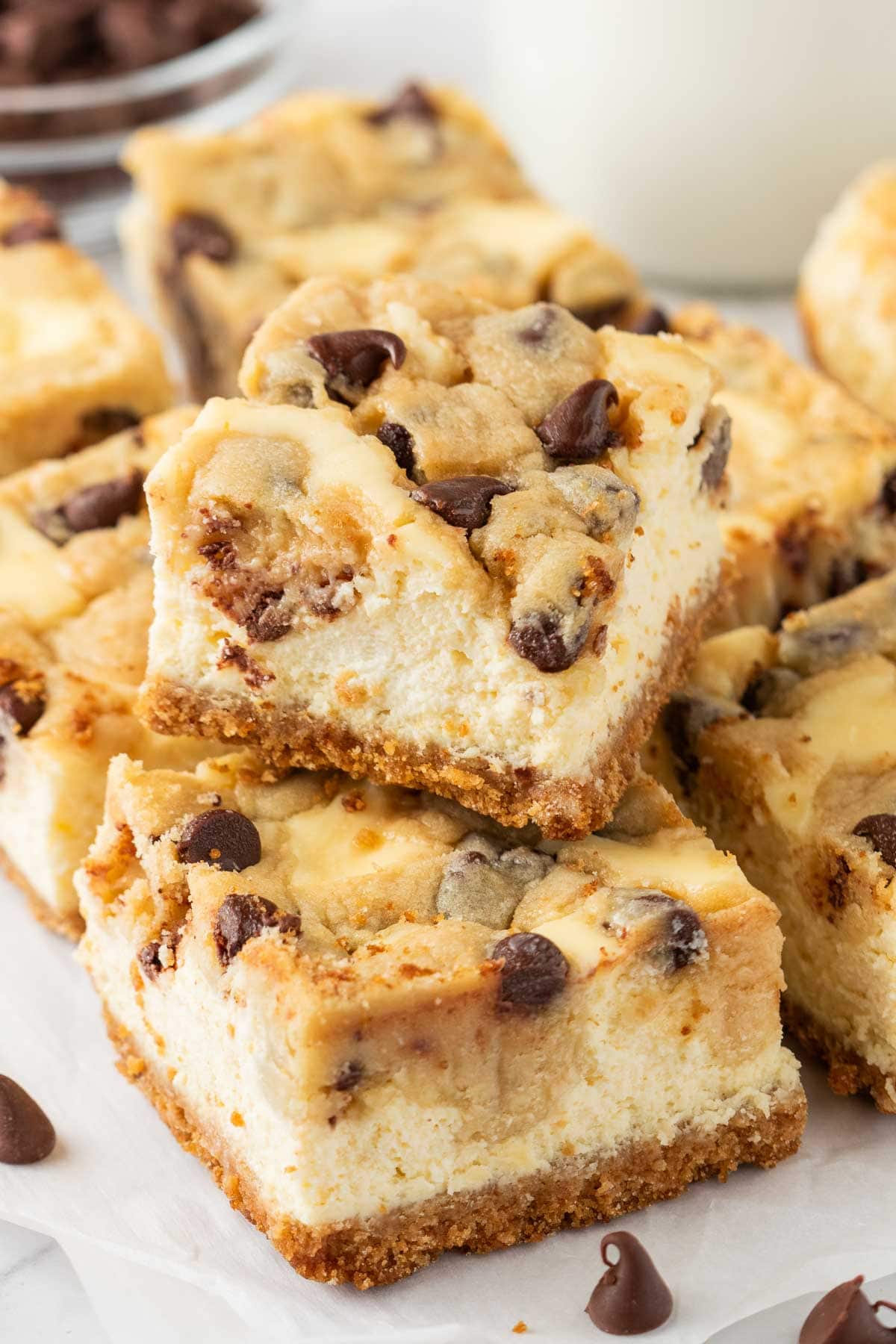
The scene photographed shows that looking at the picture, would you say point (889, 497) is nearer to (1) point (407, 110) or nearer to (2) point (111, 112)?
(1) point (407, 110)

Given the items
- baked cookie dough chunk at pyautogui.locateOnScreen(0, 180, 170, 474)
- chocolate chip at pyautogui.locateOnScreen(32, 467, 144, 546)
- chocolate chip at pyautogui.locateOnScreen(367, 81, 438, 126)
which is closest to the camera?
chocolate chip at pyautogui.locateOnScreen(32, 467, 144, 546)

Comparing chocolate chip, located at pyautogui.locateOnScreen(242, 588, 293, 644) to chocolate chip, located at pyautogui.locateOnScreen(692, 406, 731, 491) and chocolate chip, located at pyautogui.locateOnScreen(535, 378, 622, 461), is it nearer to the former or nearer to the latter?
chocolate chip, located at pyautogui.locateOnScreen(535, 378, 622, 461)

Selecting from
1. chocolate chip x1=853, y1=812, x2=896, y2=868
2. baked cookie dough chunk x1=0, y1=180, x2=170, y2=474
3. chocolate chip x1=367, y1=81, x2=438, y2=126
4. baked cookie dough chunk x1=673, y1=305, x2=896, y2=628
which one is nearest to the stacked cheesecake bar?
chocolate chip x1=853, y1=812, x2=896, y2=868

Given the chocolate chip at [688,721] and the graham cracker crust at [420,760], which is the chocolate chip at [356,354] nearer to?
the graham cracker crust at [420,760]

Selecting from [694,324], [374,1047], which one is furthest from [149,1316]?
[694,324]

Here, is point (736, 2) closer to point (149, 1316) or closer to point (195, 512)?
point (195, 512)
